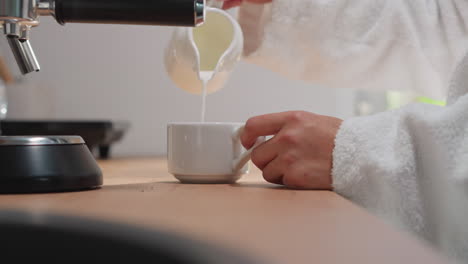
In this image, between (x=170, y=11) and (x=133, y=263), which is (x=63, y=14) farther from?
(x=133, y=263)

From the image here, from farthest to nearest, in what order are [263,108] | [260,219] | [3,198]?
[263,108] < [3,198] < [260,219]

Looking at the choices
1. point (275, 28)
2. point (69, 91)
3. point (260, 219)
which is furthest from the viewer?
point (69, 91)

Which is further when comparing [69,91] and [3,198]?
[69,91]

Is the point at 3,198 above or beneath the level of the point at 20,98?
above

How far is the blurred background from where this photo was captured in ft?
5.38

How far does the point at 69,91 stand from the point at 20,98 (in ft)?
0.52

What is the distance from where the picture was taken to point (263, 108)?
69.2 inches

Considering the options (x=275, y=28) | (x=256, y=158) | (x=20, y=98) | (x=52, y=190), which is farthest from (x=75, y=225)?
(x=20, y=98)

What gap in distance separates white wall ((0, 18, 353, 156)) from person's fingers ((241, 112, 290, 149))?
1.03 m

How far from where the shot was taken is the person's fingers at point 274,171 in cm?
65

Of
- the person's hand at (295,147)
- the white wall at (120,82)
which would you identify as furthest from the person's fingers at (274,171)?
the white wall at (120,82)

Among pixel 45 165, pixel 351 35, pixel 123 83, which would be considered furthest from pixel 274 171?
pixel 123 83

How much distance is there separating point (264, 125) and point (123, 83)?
1073mm

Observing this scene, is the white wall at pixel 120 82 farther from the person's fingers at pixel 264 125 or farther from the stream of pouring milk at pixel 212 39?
the person's fingers at pixel 264 125
